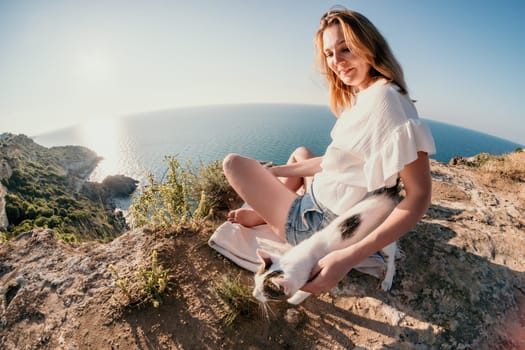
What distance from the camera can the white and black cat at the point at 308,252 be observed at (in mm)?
1284

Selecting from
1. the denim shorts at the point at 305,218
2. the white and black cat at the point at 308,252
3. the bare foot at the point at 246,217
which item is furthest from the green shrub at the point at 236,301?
the bare foot at the point at 246,217

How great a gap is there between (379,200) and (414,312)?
3.97 feet

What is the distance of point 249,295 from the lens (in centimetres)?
210

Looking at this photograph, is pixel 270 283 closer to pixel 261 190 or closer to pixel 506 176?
pixel 261 190

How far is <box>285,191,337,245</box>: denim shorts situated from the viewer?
6.40 ft

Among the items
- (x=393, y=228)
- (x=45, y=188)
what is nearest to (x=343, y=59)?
(x=393, y=228)

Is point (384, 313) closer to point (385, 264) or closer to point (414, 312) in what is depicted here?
point (414, 312)

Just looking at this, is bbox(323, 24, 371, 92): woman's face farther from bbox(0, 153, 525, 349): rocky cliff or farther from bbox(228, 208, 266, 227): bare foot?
bbox(0, 153, 525, 349): rocky cliff

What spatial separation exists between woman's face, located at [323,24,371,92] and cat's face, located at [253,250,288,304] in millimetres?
1388

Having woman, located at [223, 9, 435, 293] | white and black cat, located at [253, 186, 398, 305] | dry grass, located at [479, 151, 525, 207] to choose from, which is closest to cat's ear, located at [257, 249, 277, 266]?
white and black cat, located at [253, 186, 398, 305]

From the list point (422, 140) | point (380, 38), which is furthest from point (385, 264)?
point (380, 38)

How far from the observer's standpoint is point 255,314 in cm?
209

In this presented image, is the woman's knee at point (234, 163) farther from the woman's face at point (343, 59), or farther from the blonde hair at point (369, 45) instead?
the blonde hair at point (369, 45)

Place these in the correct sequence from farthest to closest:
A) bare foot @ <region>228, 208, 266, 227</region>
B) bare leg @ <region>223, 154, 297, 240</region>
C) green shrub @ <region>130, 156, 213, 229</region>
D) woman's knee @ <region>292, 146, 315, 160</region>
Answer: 1. woman's knee @ <region>292, 146, 315, 160</region>
2. green shrub @ <region>130, 156, 213, 229</region>
3. bare foot @ <region>228, 208, 266, 227</region>
4. bare leg @ <region>223, 154, 297, 240</region>
